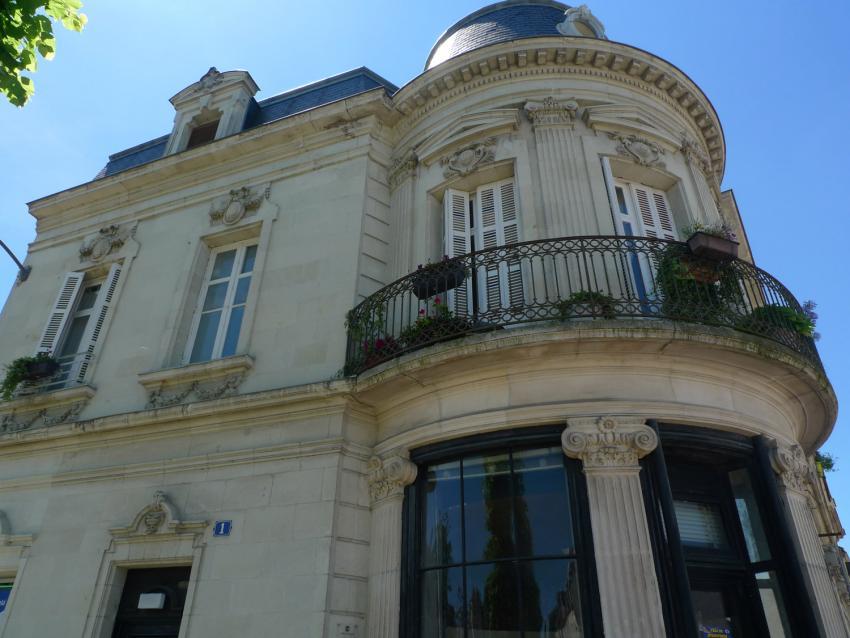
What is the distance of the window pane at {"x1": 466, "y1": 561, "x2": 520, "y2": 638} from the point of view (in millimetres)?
5648

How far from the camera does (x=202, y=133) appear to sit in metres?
12.8

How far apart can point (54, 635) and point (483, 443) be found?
19.1 ft

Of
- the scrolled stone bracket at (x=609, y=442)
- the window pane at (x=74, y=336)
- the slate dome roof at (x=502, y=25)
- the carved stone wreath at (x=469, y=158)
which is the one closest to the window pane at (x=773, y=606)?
the scrolled stone bracket at (x=609, y=442)

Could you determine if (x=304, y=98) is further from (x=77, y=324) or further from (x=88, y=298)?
(x=77, y=324)

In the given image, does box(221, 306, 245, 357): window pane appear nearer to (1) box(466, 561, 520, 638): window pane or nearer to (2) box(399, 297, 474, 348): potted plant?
(2) box(399, 297, 474, 348): potted plant

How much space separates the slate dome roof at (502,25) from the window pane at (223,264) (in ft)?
15.9

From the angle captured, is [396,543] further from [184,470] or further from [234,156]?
[234,156]

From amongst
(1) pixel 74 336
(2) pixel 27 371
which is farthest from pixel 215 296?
(2) pixel 27 371

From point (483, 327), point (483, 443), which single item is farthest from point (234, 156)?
point (483, 443)

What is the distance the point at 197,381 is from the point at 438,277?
3725 millimetres

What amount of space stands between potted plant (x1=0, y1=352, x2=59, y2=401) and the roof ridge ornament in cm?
1003

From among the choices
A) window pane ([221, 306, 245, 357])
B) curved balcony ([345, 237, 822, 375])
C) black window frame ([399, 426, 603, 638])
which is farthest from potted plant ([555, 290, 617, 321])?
window pane ([221, 306, 245, 357])

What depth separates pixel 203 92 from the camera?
42.5ft

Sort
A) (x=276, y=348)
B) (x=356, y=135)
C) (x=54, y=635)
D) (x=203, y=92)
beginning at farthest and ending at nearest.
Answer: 1. (x=203, y=92)
2. (x=356, y=135)
3. (x=276, y=348)
4. (x=54, y=635)
